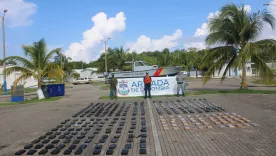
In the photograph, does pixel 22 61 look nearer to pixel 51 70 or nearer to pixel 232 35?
pixel 51 70

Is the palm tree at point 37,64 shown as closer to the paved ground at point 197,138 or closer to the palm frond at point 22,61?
the palm frond at point 22,61

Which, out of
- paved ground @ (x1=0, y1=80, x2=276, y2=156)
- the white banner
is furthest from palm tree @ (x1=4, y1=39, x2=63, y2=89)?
paved ground @ (x1=0, y1=80, x2=276, y2=156)

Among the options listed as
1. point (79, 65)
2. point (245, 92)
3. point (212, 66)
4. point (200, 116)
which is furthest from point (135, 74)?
point (79, 65)

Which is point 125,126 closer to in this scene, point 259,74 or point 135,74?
point 259,74

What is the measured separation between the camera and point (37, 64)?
56.2 ft

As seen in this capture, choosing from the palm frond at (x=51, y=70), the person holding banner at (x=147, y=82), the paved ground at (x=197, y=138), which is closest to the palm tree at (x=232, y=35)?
the person holding banner at (x=147, y=82)

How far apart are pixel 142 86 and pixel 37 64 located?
24.8 feet

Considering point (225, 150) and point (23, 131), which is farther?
point (23, 131)

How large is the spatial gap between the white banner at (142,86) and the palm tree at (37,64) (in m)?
4.52

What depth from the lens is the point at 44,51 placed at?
1753 centimetres

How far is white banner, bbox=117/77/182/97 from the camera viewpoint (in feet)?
55.8

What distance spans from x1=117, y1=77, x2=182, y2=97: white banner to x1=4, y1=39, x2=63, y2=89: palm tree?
4522mm

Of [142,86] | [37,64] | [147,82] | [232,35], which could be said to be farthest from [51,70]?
[232,35]

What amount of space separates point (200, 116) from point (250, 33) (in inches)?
414
